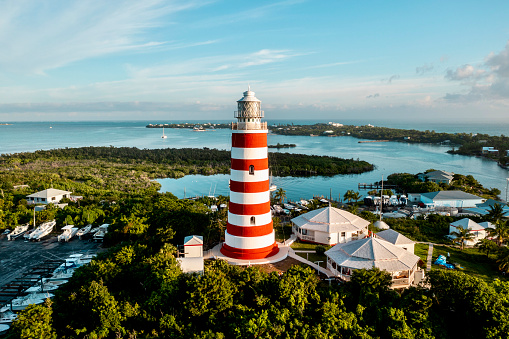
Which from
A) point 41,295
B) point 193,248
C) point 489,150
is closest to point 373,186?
point 193,248

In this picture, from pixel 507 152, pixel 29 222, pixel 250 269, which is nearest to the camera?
pixel 250 269

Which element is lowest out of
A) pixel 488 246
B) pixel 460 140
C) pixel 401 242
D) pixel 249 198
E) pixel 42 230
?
pixel 42 230

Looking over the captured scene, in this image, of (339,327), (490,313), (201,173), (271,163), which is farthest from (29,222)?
(271,163)

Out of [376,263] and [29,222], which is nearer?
[376,263]

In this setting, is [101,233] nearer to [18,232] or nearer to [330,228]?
[18,232]

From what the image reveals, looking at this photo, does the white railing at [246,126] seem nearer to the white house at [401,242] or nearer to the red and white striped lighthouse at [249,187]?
the red and white striped lighthouse at [249,187]

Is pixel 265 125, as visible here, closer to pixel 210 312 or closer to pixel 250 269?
pixel 250 269

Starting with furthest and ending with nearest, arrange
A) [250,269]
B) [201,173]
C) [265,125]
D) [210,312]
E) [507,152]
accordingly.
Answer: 1. [507,152]
2. [201,173]
3. [265,125]
4. [250,269]
5. [210,312]

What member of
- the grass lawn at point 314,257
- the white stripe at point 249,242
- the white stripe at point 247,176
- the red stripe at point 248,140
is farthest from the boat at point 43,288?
the grass lawn at point 314,257
